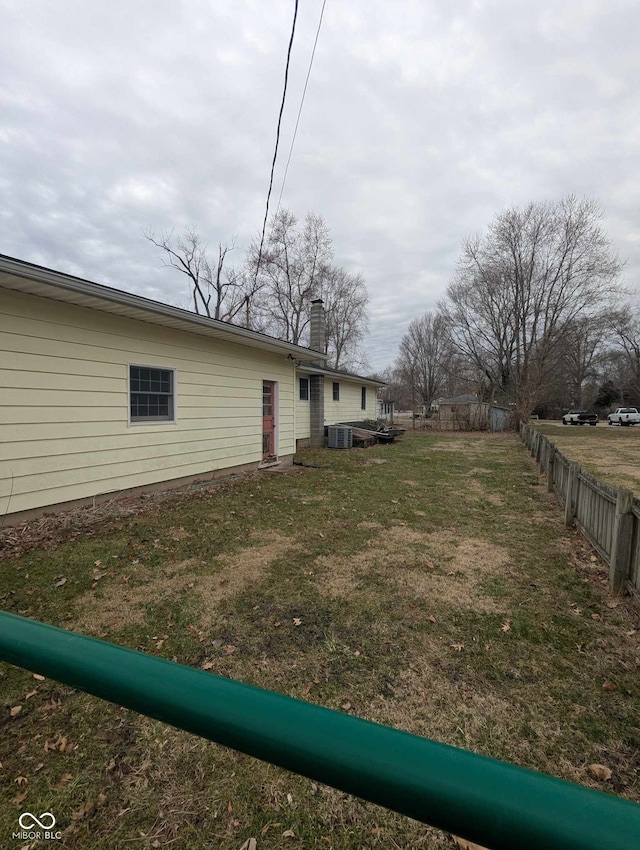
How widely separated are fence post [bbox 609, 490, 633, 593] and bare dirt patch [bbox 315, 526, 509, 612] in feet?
3.45

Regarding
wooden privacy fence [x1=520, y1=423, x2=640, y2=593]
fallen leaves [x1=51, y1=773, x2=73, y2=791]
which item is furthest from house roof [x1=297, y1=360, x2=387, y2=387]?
fallen leaves [x1=51, y1=773, x2=73, y2=791]

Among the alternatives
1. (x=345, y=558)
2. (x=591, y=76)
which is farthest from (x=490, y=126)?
(x=345, y=558)

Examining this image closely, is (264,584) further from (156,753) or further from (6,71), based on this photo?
(6,71)

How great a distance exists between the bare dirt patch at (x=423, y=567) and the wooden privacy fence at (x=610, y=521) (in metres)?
1.05

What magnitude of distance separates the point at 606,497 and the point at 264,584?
383 cm

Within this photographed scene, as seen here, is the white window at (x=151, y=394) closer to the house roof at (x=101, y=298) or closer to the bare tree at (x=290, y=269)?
the house roof at (x=101, y=298)

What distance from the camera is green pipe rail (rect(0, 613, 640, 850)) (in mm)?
390

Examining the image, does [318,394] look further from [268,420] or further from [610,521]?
[610,521]

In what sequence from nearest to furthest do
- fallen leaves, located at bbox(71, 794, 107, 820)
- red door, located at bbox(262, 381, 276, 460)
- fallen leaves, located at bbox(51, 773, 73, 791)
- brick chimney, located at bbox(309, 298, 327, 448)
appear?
fallen leaves, located at bbox(71, 794, 107, 820) → fallen leaves, located at bbox(51, 773, 73, 791) → red door, located at bbox(262, 381, 276, 460) → brick chimney, located at bbox(309, 298, 327, 448)

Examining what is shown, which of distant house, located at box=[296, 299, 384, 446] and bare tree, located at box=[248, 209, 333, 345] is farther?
bare tree, located at box=[248, 209, 333, 345]

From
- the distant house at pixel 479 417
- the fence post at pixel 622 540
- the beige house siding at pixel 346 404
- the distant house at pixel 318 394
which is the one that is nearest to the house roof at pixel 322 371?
the distant house at pixel 318 394

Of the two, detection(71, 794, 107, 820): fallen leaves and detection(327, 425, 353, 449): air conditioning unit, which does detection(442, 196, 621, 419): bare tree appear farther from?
detection(71, 794, 107, 820): fallen leaves

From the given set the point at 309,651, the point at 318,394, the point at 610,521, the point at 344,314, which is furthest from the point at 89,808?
the point at 344,314

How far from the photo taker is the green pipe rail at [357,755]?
15.4 inches
